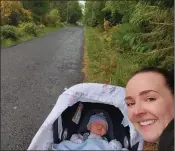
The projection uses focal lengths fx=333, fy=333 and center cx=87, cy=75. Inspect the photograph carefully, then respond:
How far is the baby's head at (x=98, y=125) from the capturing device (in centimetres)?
392

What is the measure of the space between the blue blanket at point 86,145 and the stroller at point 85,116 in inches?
3.5

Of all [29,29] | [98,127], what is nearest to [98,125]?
[98,127]

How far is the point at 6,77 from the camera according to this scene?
28.6 feet

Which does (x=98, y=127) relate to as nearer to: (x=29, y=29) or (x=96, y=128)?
(x=96, y=128)

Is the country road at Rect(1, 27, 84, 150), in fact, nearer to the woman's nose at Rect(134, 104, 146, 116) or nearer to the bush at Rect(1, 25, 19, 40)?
the woman's nose at Rect(134, 104, 146, 116)

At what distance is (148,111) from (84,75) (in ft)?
26.2

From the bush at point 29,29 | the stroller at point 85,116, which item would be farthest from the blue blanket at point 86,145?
the bush at point 29,29

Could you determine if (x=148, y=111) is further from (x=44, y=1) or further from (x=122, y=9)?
(x=44, y=1)

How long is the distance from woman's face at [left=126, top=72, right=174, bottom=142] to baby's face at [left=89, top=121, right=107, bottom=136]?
7.79 ft

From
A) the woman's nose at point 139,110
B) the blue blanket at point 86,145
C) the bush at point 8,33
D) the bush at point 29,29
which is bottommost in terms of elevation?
the bush at point 29,29

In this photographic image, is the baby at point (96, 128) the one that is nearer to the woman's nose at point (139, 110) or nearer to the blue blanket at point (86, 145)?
the blue blanket at point (86, 145)

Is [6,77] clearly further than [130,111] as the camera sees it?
Yes

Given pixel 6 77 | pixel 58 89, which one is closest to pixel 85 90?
pixel 58 89

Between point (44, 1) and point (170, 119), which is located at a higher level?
point (170, 119)
